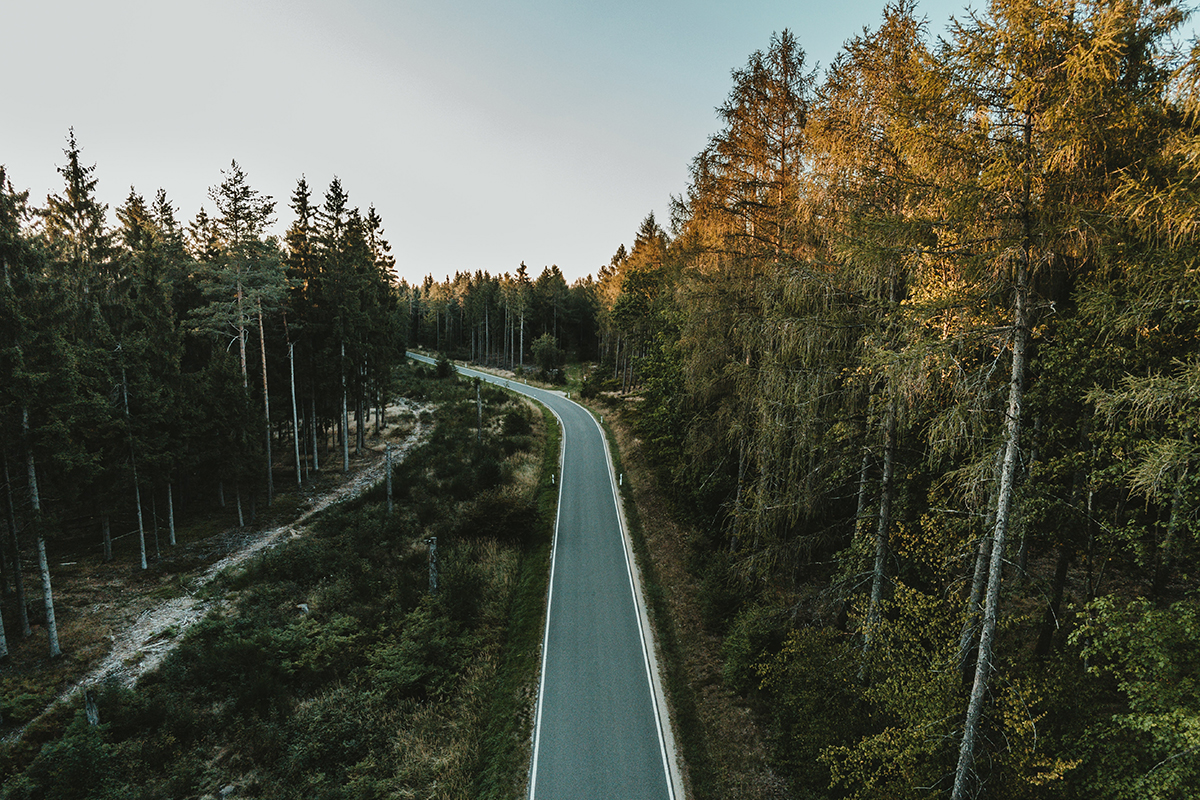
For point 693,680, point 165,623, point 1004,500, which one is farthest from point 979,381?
point 165,623

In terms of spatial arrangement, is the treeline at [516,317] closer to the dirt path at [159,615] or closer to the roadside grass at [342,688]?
the dirt path at [159,615]

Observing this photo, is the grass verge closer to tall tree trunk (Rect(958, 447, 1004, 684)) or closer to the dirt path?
tall tree trunk (Rect(958, 447, 1004, 684))

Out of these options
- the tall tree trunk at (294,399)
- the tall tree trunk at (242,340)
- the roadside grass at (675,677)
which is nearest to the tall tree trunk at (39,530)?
the tall tree trunk at (242,340)

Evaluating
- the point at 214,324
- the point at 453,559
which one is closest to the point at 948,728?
the point at 453,559

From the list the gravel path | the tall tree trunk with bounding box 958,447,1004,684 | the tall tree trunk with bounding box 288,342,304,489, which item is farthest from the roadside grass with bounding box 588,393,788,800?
the tall tree trunk with bounding box 288,342,304,489

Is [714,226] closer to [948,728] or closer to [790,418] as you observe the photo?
[790,418]
